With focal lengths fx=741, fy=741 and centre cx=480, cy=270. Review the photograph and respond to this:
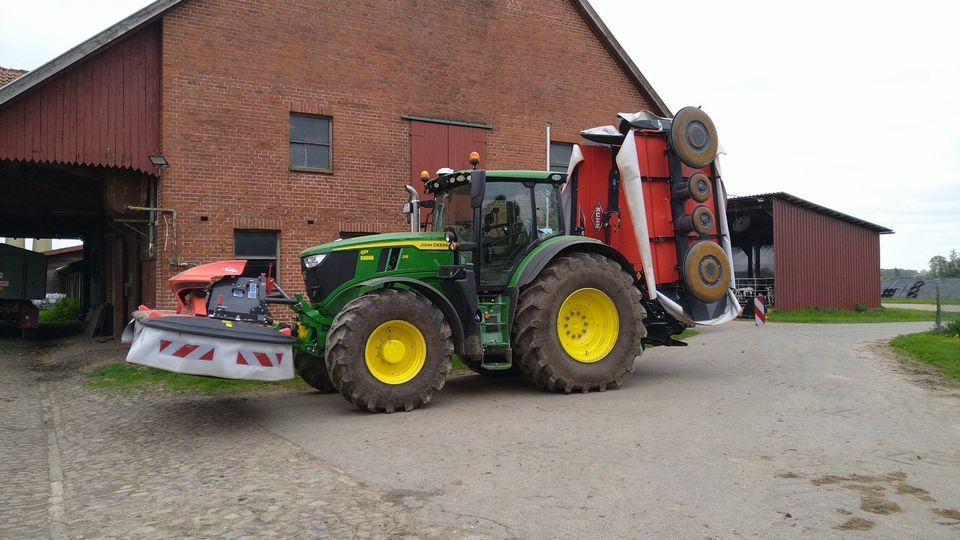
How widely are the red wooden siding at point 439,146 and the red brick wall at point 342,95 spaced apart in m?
0.23

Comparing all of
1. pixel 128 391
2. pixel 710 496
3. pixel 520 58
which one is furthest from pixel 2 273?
pixel 710 496

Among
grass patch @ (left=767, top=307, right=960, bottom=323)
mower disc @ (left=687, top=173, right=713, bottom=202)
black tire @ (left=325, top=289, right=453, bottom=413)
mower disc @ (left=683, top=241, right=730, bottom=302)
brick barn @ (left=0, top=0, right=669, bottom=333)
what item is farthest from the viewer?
grass patch @ (left=767, top=307, right=960, bottom=323)

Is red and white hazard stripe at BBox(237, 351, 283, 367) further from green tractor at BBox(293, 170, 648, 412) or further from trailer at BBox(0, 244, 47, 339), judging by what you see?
trailer at BBox(0, 244, 47, 339)

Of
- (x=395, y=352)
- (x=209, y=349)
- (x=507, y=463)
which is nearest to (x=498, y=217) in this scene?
(x=395, y=352)

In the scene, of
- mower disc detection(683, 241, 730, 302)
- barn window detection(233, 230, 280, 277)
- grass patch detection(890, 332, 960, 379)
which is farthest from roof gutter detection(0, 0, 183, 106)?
grass patch detection(890, 332, 960, 379)

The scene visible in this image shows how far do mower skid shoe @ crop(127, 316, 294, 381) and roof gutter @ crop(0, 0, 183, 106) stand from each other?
6.89 meters

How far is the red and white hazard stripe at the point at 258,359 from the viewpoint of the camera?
7.13m

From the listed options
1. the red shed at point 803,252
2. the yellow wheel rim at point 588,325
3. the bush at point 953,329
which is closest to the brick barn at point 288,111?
the yellow wheel rim at point 588,325

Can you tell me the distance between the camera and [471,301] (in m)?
8.52

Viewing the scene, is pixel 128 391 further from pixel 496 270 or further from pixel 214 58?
pixel 214 58

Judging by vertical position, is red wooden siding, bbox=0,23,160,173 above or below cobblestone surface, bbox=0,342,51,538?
above

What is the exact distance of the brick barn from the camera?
12836 millimetres

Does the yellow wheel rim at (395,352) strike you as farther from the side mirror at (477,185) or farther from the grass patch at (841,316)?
the grass patch at (841,316)

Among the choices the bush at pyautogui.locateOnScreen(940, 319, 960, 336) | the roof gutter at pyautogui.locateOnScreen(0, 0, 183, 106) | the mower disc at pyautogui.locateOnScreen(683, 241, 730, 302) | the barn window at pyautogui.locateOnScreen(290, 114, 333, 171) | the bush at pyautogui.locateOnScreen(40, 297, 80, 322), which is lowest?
the bush at pyautogui.locateOnScreen(40, 297, 80, 322)
